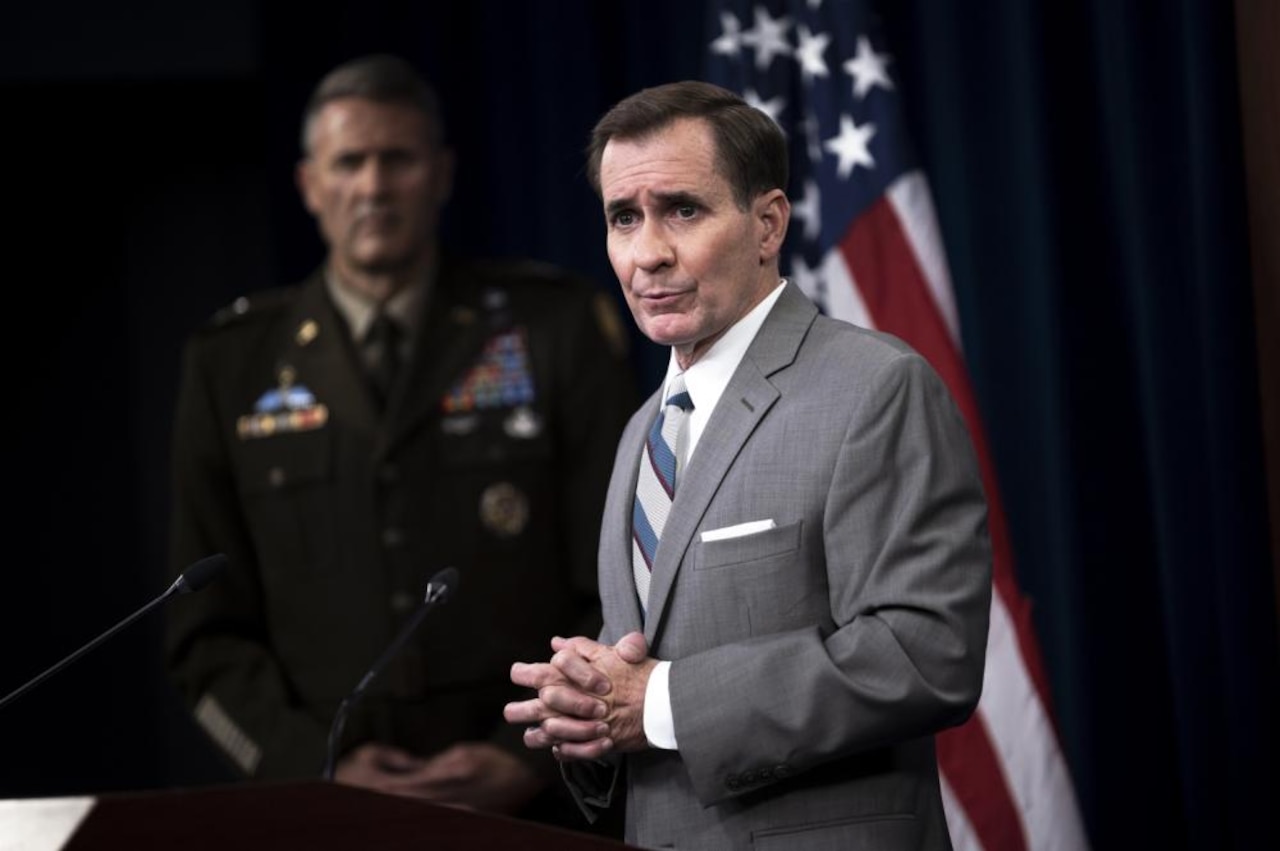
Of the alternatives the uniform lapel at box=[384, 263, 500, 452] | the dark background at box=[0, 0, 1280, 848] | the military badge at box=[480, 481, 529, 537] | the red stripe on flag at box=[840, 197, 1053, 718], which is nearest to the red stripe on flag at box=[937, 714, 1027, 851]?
the red stripe on flag at box=[840, 197, 1053, 718]

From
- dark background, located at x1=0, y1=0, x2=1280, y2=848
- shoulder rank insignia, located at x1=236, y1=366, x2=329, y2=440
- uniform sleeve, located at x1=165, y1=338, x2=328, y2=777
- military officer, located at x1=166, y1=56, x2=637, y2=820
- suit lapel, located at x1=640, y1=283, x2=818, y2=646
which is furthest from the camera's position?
shoulder rank insignia, located at x1=236, y1=366, x2=329, y2=440

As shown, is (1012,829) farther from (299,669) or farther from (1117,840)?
(299,669)

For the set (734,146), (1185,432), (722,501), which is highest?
(734,146)

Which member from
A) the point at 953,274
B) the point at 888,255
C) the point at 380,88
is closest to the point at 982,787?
the point at 888,255

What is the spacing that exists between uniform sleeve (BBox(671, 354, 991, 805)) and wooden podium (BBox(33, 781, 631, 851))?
0.97ft

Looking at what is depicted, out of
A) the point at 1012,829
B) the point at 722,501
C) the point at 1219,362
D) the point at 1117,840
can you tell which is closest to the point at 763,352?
the point at 722,501

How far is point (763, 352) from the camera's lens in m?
1.83

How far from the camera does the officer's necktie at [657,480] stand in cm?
185

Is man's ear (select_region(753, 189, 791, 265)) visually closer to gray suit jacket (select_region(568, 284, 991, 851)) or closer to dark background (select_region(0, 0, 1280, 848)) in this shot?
gray suit jacket (select_region(568, 284, 991, 851))

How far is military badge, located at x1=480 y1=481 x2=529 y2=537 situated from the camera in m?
3.13

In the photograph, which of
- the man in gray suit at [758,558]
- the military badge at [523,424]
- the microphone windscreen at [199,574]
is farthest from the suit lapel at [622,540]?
the military badge at [523,424]

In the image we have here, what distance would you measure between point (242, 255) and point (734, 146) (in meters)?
3.36

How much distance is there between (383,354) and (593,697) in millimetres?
1591

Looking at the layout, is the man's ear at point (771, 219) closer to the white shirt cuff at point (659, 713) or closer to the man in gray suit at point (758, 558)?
the man in gray suit at point (758, 558)
